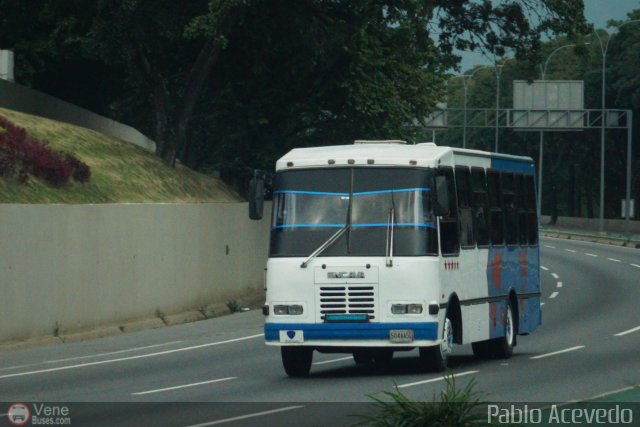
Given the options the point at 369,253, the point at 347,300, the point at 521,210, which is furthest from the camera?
the point at 521,210

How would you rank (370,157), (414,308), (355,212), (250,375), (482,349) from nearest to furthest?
(414,308), (355,212), (370,157), (250,375), (482,349)

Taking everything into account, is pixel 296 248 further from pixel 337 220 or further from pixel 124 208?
pixel 124 208

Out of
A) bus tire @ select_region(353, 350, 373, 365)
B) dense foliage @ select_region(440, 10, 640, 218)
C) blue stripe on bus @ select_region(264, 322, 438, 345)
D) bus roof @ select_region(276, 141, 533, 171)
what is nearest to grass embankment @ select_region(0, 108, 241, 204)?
bus tire @ select_region(353, 350, 373, 365)

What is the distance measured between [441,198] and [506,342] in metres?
4.35

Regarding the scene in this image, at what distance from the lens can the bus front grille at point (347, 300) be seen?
1880 cm

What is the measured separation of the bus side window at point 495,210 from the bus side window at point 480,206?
0.79 ft

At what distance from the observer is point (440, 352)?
19141 mm

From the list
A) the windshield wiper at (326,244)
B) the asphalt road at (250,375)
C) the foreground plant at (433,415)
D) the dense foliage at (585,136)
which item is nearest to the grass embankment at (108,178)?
the asphalt road at (250,375)

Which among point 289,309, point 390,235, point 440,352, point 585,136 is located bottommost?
point 440,352

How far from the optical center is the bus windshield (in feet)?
62.6

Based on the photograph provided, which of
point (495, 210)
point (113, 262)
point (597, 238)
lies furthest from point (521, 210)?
point (597, 238)

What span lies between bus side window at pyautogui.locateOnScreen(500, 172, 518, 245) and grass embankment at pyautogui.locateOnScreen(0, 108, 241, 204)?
10.1 metres

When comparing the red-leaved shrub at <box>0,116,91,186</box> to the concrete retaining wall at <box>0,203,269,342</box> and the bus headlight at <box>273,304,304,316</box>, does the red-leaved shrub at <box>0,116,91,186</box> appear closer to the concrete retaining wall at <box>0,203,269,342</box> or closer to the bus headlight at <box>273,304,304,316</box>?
the concrete retaining wall at <box>0,203,269,342</box>

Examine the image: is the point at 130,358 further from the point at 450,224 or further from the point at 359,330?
the point at 450,224
